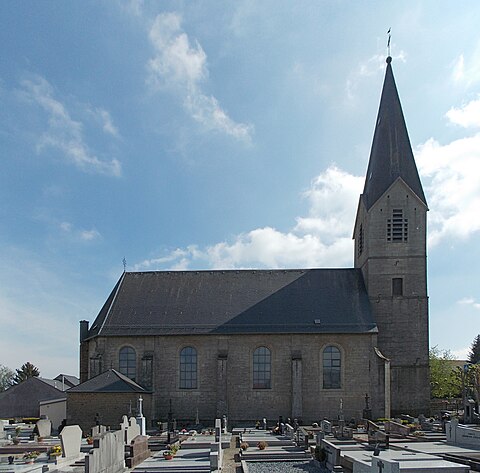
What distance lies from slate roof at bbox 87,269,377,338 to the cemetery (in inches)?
310

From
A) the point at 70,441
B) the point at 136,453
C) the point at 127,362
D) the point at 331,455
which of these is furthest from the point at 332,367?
the point at 70,441

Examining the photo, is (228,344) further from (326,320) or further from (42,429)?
(42,429)

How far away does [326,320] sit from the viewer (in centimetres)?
3622

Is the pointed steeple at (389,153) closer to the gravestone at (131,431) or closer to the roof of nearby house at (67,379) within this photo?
the gravestone at (131,431)

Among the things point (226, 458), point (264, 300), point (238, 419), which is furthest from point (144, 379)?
point (226, 458)

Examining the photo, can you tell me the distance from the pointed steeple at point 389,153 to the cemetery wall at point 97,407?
2030cm

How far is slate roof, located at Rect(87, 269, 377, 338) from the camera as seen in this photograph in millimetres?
36281

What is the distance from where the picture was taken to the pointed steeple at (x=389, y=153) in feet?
126

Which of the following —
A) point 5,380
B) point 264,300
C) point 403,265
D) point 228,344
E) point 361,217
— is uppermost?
point 361,217

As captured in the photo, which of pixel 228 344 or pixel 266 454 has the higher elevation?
pixel 228 344

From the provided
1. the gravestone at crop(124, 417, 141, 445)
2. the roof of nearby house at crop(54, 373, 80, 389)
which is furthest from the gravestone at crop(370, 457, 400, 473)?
the roof of nearby house at crop(54, 373, 80, 389)

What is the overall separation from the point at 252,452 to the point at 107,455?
295 inches

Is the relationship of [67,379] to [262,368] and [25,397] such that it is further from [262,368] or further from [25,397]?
[262,368]

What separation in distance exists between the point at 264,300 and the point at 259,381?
5359 mm
